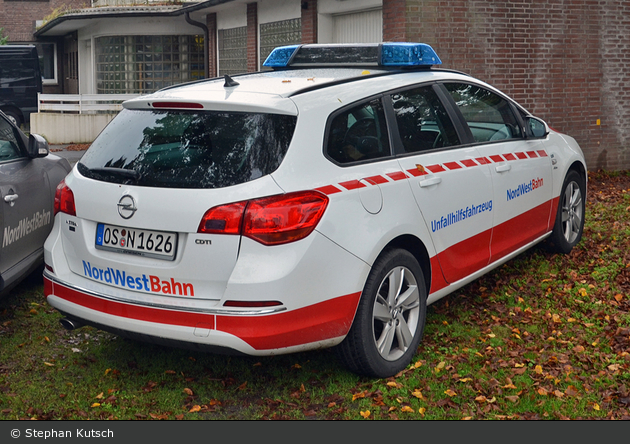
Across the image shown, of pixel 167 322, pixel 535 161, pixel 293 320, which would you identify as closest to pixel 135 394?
pixel 167 322

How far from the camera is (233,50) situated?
18.7m

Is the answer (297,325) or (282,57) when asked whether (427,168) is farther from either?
(282,57)

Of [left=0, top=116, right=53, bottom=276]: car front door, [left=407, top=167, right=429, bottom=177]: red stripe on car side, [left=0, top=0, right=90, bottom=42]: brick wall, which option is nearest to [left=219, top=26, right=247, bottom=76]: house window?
[left=0, top=116, right=53, bottom=276]: car front door

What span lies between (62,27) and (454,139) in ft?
88.1

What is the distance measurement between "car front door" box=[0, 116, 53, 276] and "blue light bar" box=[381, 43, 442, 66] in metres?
2.70

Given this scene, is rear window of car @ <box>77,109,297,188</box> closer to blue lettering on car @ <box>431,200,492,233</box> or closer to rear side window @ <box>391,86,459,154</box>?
rear side window @ <box>391,86,459,154</box>

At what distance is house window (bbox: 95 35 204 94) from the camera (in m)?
23.5

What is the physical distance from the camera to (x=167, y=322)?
3.62m

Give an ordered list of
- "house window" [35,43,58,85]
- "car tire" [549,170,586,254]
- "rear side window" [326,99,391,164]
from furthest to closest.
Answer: "house window" [35,43,58,85]
"car tire" [549,170,586,254]
"rear side window" [326,99,391,164]

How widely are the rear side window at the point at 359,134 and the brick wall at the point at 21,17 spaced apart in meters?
32.6

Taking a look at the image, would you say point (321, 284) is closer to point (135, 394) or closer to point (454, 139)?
point (135, 394)

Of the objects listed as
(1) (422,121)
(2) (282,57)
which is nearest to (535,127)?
(1) (422,121)

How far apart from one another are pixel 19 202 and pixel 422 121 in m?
2.87

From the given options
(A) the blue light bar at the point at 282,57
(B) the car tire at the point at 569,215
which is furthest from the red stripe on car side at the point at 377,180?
(B) the car tire at the point at 569,215
